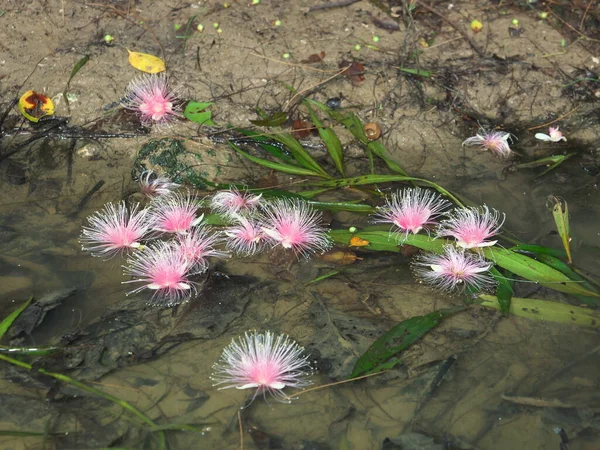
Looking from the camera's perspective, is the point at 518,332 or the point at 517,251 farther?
the point at 517,251

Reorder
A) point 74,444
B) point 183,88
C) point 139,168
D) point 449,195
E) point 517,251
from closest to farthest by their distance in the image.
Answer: point 74,444, point 517,251, point 449,195, point 139,168, point 183,88

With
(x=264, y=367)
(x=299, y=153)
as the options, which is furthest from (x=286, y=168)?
(x=264, y=367)

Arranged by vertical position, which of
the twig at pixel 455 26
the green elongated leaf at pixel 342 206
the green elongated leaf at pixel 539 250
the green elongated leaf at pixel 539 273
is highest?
the twig at pixel 455 26

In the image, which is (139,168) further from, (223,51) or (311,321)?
(311,321)

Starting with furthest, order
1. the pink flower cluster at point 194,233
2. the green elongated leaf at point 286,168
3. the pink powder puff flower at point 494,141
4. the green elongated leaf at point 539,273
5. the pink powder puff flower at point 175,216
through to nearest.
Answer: the pink powder puff flower at point 494,141, the green elongated leaf at point 286,168, the pink powder puff flower at point 175,216, the pink flower cluster at point 194,233, the green elongated leaf at point 539,273

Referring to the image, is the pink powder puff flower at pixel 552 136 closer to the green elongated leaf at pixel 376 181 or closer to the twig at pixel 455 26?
the twig at pixel 455 26

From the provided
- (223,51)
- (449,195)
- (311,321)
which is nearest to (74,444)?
(311,321)

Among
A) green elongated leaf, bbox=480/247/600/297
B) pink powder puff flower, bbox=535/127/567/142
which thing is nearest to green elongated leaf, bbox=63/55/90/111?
green elongated leaf, bbox=480/247/600/297

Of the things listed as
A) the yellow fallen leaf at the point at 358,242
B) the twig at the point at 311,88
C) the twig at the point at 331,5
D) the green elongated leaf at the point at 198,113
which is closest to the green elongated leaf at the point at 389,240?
the yellow fallen leaf at the point at 358,242
